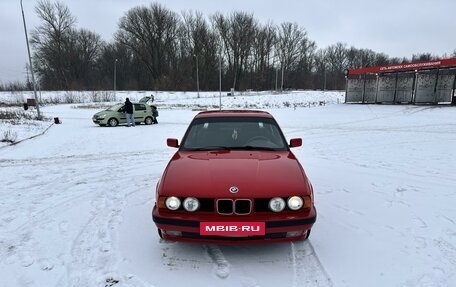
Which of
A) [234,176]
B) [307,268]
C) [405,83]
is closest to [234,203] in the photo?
[234,176]

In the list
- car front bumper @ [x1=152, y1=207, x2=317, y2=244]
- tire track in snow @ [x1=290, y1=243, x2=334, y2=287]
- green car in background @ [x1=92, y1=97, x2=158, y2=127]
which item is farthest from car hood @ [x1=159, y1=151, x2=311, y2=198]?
green car in background @ [x1=92, y1=97, x2=158, y2=127]

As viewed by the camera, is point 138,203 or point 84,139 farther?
point 84,139

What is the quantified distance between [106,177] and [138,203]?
7.08 ft

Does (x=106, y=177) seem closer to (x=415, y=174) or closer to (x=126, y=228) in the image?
(x=126, y=228)

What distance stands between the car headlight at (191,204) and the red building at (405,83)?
26429 mm

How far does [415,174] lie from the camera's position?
711cm

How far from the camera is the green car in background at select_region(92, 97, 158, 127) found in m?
20.0

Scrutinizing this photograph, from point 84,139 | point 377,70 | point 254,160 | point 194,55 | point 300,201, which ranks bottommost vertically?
point 84,139

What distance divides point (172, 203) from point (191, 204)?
0.20 metres

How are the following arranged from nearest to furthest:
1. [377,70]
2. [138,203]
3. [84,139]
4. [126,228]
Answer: [126,228], [138,203], [84,139], [377,70]

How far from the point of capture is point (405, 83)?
28.5 m

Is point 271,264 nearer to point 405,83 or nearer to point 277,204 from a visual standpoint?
point 277,204

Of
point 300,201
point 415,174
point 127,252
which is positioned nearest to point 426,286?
point 300,201

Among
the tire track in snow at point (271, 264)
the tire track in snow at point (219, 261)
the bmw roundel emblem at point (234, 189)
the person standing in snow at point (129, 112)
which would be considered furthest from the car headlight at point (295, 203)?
the person standing in snow at point (129, 112)
